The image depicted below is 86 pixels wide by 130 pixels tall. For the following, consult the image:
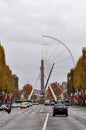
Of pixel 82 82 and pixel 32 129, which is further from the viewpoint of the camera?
pixel 82 82

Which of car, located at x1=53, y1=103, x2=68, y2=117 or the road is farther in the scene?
car, located at x1=53, y1=103, x2=68, y2=117

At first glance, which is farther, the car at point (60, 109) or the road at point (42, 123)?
the car at point (60, 109)

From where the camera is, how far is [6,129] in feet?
116

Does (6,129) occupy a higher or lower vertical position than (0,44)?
lower

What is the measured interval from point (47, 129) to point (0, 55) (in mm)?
97803

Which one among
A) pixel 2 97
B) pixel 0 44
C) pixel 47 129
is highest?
pixel 0 44

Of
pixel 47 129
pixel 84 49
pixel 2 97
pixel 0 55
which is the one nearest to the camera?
pixel 47 129

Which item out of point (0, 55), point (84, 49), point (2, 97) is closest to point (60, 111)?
point (0, 55)

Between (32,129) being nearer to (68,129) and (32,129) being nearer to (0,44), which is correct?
(68,129)

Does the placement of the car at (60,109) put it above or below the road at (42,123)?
above

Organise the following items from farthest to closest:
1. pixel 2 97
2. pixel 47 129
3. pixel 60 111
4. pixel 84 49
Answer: pixel 2 97
pixel 84 49
pixel 60 111
pixel 47 129

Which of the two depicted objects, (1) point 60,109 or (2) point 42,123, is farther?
(1) point 60,109

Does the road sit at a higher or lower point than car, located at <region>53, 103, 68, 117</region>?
lower

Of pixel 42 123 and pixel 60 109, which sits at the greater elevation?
pixel 60 109
